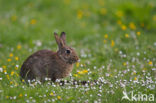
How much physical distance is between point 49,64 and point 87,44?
3.46 metres

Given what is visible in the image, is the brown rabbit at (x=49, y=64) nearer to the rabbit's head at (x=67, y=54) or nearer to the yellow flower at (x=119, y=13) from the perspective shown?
the rabbit's head at (x=67, y=54)

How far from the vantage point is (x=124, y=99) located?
17.7 feet

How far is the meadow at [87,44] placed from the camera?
555cm

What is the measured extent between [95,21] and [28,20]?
2788mm

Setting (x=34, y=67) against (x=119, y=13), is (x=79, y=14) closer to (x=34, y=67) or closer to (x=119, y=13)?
(x=119, y=13)

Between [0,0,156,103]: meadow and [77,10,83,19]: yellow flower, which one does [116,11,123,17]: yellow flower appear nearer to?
[0,0,156,103]: meadow

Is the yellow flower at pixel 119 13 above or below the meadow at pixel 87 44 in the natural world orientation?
above

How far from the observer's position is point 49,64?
702 centimetres

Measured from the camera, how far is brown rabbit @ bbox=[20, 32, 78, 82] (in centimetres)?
684

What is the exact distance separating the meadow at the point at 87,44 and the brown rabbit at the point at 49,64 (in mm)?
247

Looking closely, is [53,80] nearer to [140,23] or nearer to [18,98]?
[18,98]

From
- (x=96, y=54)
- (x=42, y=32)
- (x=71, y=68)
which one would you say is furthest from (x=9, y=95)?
(x=42, y=32)

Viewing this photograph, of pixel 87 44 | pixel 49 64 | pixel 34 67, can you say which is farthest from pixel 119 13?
pixel 34 67

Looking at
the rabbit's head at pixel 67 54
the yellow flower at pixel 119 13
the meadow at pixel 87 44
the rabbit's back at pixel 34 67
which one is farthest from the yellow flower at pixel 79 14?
the rabbit's back at pixel 34 67
